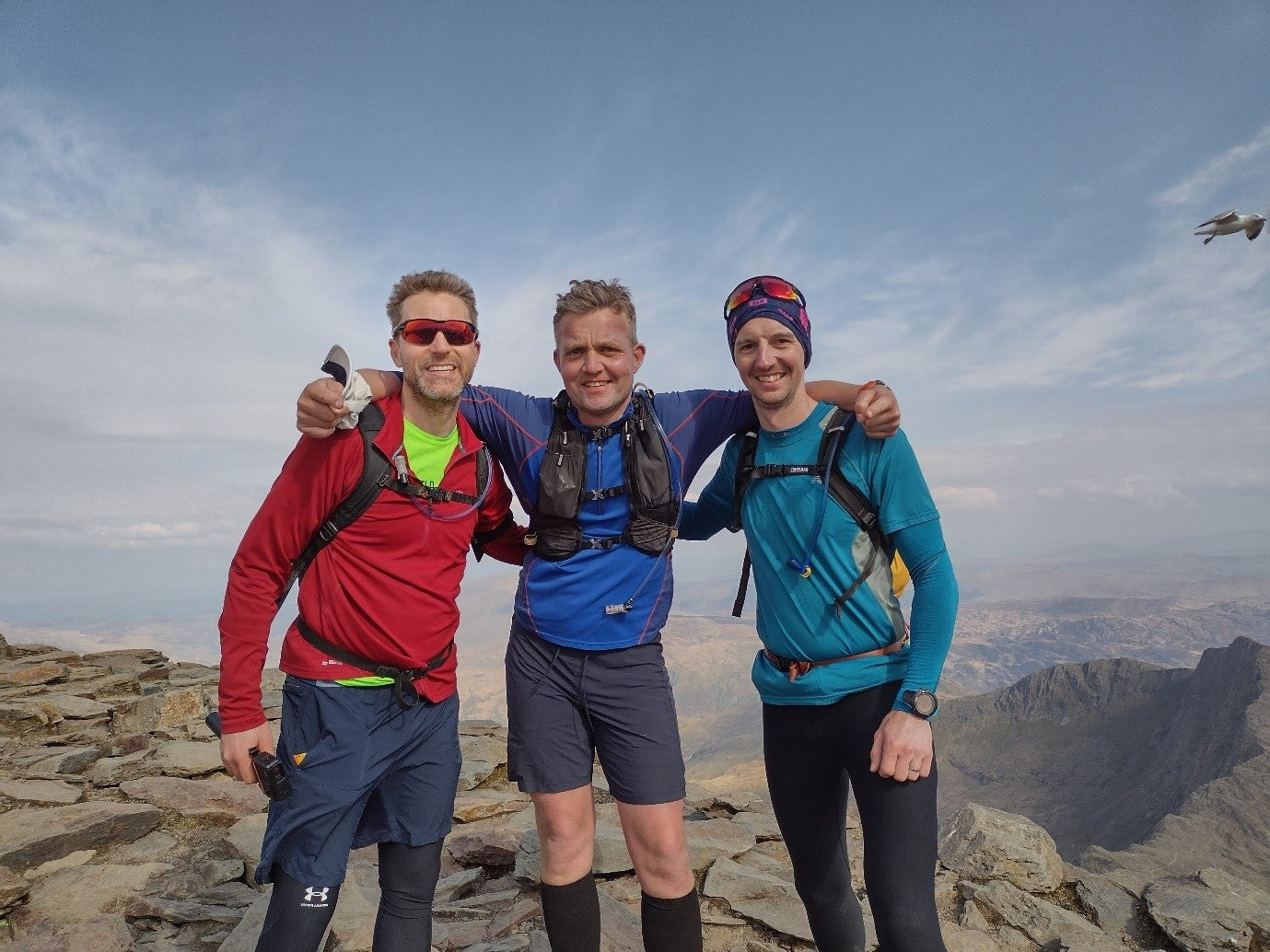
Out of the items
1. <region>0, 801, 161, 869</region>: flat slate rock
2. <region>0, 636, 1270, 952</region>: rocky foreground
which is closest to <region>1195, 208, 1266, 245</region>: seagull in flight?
<region>0, 636, 1270, 952</region>: rocky foreground

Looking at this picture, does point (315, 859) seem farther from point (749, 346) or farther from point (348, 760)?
point (749, 346)

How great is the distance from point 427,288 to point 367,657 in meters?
2.06

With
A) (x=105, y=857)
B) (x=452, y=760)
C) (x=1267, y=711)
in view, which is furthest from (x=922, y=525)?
(x=1267, y=711)

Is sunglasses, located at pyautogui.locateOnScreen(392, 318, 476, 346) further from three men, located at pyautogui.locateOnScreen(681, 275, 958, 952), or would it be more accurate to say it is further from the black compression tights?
the black compression tights

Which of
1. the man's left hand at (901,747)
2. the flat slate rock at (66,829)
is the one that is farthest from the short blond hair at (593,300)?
the flat slate rock at (66,829)

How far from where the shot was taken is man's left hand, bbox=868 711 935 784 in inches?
128

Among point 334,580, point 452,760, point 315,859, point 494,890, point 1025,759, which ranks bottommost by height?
point 1025,759

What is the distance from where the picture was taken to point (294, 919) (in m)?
3.30

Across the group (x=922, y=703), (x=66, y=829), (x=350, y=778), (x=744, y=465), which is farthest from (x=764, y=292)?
(x=66, y=829)

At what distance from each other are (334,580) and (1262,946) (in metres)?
9.02

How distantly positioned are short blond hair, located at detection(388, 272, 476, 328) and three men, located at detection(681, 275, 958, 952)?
1.56 metres

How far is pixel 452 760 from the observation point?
3834mm

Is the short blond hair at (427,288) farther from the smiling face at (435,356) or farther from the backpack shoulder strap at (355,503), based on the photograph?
the backpack shoulder strap at (355,503)

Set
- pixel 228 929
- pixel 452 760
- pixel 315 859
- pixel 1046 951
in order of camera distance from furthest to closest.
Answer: pixel 1046 951, pixel 228 929, pixel 452 760, pixel 315 859
